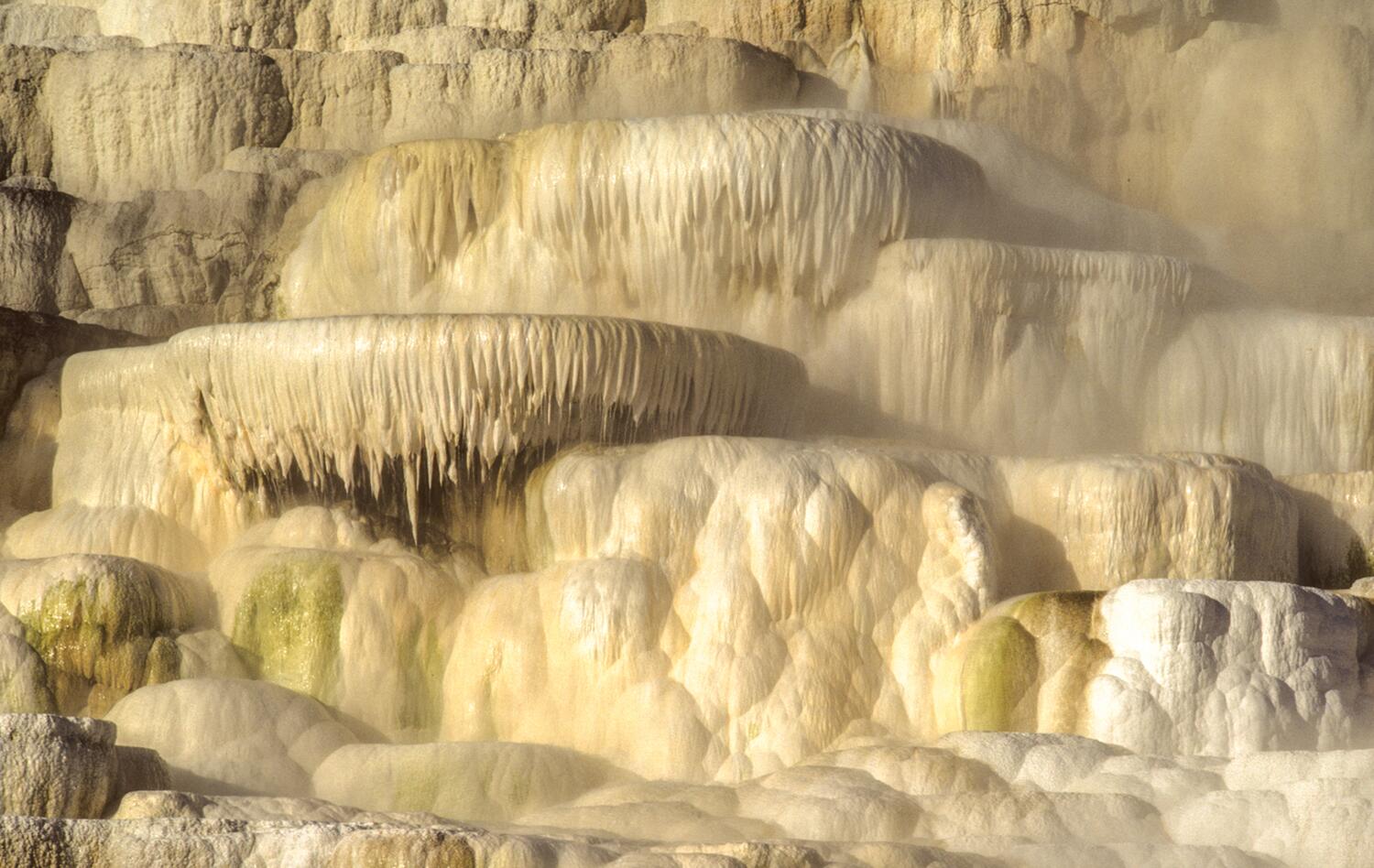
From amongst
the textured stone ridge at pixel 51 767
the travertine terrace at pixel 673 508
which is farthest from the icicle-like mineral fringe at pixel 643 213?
the textured stone ridge at pixel 51 767

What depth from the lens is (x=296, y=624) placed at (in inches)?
371

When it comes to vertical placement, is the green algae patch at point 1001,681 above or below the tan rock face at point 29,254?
below

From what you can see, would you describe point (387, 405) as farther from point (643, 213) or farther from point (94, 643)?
point (643, 213)

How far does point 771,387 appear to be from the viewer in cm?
1060

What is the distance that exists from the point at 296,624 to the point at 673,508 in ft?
6.37

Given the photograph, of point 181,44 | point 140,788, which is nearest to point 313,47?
point 181,44

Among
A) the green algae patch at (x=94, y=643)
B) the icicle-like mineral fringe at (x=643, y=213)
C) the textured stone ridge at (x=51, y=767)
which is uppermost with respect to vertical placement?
the icicle-like mineral fringe at (x=643, y=213)

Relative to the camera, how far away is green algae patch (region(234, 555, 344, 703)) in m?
9.37

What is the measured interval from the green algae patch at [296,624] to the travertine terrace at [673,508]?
22 millimetres

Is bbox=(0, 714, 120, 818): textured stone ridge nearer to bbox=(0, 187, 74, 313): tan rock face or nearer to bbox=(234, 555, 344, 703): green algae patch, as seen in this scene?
bbox=(234, 555, 344, 703): green algae patch

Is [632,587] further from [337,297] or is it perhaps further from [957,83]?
[957,83]

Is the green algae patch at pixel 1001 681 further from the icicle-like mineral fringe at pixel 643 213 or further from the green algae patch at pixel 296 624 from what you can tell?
the icicle-like mineral fringe at pixel 643 213

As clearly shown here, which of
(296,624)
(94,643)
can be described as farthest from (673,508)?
(94,643)

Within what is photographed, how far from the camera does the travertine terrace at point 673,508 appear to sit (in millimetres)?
7203
